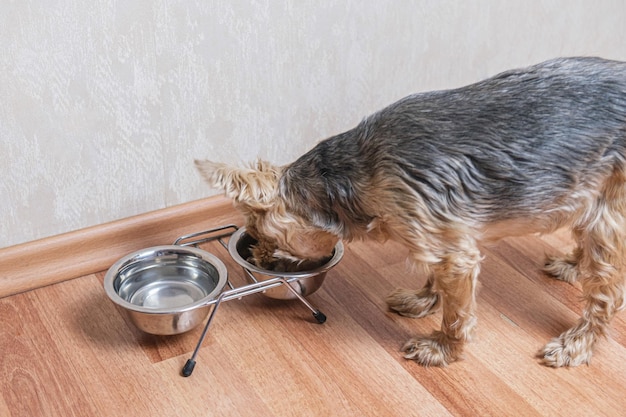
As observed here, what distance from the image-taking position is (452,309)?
2088mm

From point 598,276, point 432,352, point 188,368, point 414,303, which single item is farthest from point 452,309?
point 188,368

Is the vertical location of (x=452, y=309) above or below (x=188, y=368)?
above

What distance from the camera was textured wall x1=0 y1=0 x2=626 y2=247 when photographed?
7.18 feet

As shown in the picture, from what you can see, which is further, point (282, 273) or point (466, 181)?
point (282, 273)

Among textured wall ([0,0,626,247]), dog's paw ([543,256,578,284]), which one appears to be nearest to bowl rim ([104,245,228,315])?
textured wall ([0,0,626,247])

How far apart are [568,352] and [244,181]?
3.19ft

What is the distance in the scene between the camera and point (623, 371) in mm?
2162

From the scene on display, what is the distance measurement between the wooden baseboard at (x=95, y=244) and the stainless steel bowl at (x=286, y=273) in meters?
0.28

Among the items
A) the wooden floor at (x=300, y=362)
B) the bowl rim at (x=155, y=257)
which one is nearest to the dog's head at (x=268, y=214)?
the bowl rim at (x=155, y=257)

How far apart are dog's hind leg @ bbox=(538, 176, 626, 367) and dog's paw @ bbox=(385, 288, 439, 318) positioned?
33 cm

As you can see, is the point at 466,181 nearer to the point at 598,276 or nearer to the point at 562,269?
the point at 598,276

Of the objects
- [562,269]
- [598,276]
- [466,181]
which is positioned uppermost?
[466,181]

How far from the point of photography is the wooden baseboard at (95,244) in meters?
2.40

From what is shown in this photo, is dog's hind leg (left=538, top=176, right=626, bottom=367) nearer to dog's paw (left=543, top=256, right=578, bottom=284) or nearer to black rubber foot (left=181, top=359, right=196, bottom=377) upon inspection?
A: dog's paw (left=543, top=256, right=578, bottom=284)
